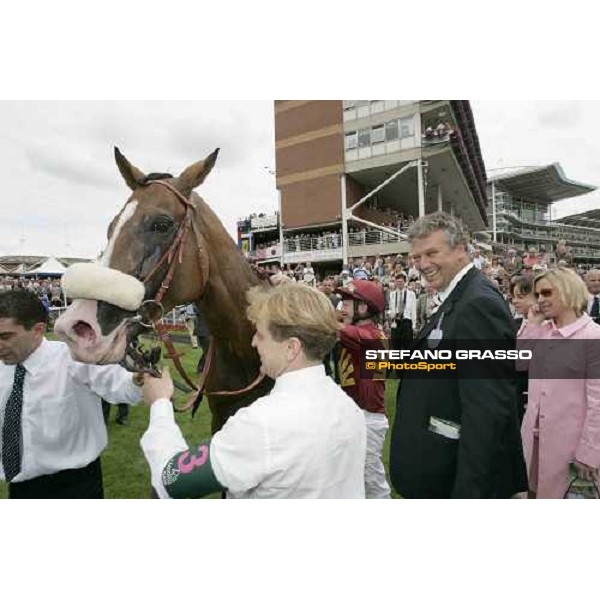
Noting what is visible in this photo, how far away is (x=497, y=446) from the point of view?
5.30 ft

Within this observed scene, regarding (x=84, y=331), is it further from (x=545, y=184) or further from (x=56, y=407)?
(x=545, y=184)

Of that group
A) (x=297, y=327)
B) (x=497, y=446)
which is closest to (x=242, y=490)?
(x=297, y=327)

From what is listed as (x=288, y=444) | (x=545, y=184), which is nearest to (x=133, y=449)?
(x=288, y=444)

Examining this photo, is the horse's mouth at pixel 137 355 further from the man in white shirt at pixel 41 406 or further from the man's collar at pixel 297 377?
the man's collar at pixel 297 377

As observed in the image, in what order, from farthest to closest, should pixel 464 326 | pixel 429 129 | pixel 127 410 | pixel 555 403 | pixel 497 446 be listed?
pixel 127 410 → pixel 429 129 → pixel 555 403 → pixel 464 326 → pixel 497 446

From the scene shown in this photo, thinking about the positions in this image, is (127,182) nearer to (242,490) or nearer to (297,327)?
(297,327)

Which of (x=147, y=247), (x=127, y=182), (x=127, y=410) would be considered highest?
(x=127, y=182)

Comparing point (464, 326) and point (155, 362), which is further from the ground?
point (464, 326)

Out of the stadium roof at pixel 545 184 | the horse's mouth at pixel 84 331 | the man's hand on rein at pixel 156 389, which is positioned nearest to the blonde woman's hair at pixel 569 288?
the stadium roof at pixel 545 184

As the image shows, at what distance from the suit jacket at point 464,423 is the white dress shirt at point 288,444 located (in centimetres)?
51

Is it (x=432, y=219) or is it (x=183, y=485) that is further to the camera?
(x=432, y=219)

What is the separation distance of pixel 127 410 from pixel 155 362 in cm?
387

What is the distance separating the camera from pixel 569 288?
2.27 metres

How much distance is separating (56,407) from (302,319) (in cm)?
141
